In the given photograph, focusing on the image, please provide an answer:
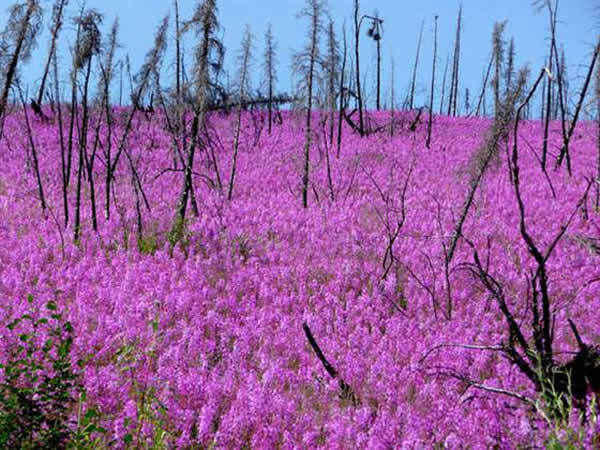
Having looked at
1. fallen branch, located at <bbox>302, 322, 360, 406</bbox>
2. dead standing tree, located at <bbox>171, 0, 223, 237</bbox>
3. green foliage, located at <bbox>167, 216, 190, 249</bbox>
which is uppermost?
dead standing tree, located at <bbox>171, 0, 223, 237</bbox>

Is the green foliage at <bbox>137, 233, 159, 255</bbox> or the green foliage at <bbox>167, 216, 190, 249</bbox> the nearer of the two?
the green foliage at <bbox>137, 233, 159, 255</bbox>

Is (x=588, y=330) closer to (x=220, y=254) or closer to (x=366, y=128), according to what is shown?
(x=220, y=254)

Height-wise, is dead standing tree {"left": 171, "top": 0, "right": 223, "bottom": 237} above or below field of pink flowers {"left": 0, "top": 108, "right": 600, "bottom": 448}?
above

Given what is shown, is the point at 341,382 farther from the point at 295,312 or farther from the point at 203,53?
the point at 203,53

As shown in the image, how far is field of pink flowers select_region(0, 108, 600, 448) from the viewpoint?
3.92 meters

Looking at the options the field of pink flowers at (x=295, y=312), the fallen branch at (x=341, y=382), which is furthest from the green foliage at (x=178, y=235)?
the fallen branch at (x=341, y=382)

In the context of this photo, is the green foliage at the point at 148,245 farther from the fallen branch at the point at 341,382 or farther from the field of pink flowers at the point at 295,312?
the fallen branch at the point at 341,382

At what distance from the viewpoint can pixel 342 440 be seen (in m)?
3.76

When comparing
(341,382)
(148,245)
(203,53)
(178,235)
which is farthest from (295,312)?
(203,53)

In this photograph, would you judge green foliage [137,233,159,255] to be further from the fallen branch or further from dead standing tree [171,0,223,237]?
the fallen branch

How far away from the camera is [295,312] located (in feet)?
21.8

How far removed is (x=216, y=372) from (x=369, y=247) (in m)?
5.25

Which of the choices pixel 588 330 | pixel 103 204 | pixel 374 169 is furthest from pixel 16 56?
pixel 374 169

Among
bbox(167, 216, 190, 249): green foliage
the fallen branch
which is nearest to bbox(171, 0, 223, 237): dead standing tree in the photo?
bbox(167, 216, 190, 249): green foliage
